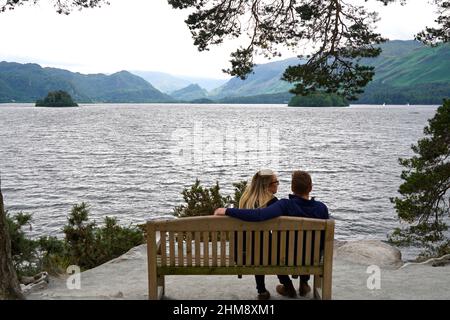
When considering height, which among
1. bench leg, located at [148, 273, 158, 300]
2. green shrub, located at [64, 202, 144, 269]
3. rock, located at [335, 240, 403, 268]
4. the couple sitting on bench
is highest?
the couple sitting on bench

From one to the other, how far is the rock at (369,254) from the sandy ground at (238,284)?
0.32 meters

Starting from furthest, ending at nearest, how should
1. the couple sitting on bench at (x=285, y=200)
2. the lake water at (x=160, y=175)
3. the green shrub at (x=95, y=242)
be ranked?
the lake water at (x=160, y=175), the green shrub at (x=95, y=242), the couple sitting on bench at (x=285, y=200)

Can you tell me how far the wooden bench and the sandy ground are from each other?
0.89 m

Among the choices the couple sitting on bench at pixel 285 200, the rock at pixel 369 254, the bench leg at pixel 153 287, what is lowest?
the rock at pixel 369 254

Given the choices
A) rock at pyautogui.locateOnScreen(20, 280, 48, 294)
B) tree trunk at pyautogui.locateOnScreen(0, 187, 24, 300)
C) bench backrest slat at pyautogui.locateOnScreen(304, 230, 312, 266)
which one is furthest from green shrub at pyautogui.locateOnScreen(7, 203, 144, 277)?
bench backrest slat at pyautogui.locateOnScreen(304, 230, 312, 266)

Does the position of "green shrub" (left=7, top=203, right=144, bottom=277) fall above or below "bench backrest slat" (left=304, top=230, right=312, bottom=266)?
below

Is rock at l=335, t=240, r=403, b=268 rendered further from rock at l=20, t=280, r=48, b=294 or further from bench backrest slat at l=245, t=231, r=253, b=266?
rock at l=20, t=280, r=48, b=294

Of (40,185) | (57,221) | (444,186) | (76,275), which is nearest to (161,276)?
(76,275)

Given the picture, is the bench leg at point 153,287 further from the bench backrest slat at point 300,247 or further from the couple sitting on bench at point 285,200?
the bench backrest slat at point 300,247

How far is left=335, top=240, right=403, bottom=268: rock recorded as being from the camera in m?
9.57

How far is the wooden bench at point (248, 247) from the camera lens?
524 centimetres

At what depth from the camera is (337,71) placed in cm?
1075

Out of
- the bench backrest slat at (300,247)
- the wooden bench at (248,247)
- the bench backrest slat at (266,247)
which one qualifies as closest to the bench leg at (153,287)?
the wooden bench at (248,247)
